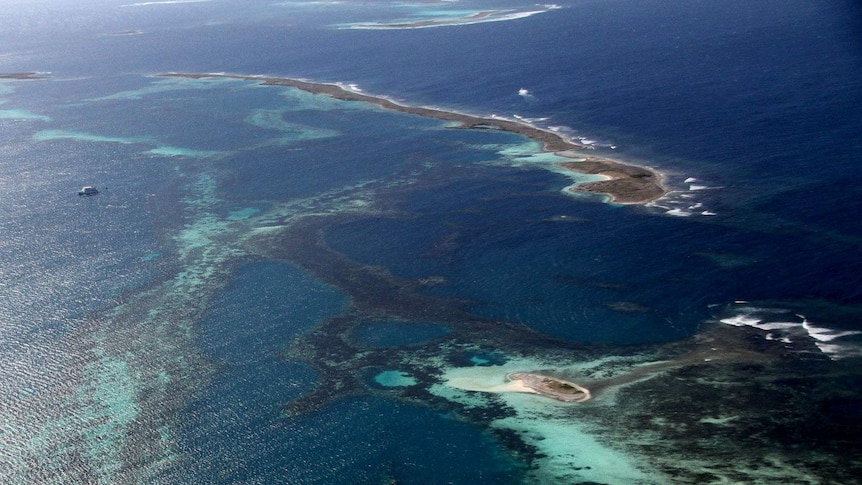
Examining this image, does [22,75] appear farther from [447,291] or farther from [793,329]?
[793,329]

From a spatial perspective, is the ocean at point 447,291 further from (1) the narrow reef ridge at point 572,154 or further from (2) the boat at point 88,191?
(1) the narrow reef ridge at point 572,154

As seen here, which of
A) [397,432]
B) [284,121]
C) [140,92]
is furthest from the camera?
[140,92]

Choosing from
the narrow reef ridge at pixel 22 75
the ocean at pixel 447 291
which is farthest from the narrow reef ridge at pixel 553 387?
the narrow reef ridge at pixel 22 75

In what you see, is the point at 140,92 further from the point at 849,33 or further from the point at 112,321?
the point at 849,33

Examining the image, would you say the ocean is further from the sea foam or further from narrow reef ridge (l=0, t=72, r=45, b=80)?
narrow reef ridge (l=0, t=72, r=45, b=80)

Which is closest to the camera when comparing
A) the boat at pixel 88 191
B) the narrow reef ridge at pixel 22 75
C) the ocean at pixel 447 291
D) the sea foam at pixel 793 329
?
the ocean at pixel 447 291

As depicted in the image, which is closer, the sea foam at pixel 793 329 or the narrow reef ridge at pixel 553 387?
the narrow reef ridge at pixel 553 387

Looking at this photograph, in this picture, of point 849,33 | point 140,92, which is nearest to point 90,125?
point 140,92
